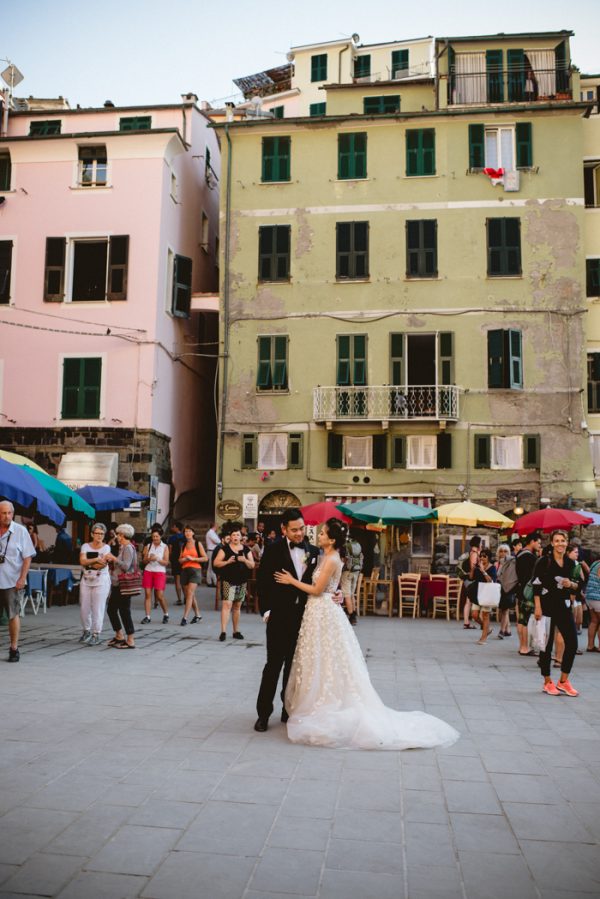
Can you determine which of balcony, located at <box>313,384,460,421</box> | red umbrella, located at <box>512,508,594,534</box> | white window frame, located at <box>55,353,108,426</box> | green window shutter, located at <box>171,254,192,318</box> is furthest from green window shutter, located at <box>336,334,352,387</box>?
red umbrella, located at <box>512,508,594,534</box>

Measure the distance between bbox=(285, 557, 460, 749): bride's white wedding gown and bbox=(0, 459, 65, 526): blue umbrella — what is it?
5901mm

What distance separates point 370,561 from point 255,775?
1577 centimetres

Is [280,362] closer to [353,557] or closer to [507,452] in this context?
[507,452]

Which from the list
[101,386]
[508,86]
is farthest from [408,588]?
[508,86]

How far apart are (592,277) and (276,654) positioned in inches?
953

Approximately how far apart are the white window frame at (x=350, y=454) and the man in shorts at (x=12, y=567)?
17788mm

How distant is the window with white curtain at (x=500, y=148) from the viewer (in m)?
28.3

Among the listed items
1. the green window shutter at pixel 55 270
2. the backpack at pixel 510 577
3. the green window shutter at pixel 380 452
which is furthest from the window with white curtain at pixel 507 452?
the green window shutter at pixel 55 270

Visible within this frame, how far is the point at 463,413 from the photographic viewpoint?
88.7 feet

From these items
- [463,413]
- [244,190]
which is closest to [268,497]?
[463,413]

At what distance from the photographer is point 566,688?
8953 mm

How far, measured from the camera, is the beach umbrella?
58.4 feet

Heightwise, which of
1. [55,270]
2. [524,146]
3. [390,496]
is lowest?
[390,496]

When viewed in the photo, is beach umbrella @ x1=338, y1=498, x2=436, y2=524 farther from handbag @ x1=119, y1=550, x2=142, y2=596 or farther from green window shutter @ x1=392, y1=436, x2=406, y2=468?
green window shutter @ x1=392, y1=436, x2=406, y2=468
